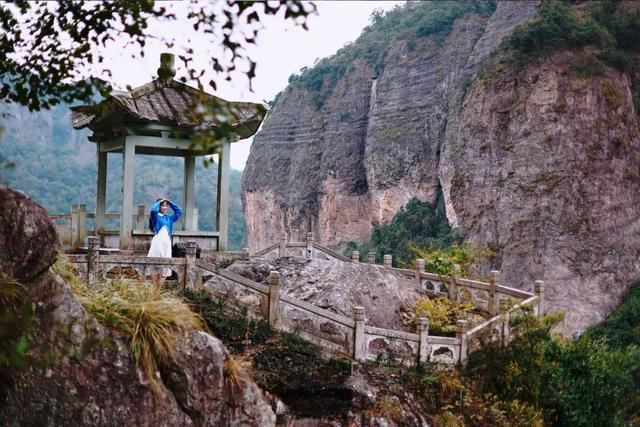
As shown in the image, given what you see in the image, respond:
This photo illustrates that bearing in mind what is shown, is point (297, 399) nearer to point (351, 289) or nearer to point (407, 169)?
point (351, 289)

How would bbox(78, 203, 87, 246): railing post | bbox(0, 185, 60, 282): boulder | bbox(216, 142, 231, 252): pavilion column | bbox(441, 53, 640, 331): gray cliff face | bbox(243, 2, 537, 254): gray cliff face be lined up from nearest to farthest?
bbox(0, 185, 60, 282): boulder → bbox(216, 142, 231, 252): pavilion column → bbox(78, 203, 87, 246): railing post → bbox(441, 53, 640, 331): gray cliff face → bbox(243, 2, 537, 254): gray cliff face

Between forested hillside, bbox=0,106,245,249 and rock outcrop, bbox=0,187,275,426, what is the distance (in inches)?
1785

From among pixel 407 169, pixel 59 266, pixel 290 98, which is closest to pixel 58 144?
pixel 290 98

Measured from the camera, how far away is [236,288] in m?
11.7

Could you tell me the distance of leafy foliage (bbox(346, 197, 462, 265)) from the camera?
139ft

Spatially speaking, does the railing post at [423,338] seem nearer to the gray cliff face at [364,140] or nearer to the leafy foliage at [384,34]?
the gray cliff face at [364,140]

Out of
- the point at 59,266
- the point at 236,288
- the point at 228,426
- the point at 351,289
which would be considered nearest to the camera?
the point at 228,426

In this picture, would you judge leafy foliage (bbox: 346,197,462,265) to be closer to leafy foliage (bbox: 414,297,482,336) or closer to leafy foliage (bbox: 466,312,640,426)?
leafy foliage (bbox: 414,297,482,336)

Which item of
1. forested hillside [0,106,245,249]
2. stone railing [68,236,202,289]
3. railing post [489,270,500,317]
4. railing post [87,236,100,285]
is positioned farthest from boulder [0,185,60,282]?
forested hillside [0,106,245,249]

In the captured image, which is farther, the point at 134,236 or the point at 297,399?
the point at 134,236

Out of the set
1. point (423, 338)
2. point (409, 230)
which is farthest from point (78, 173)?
point (423, 338)

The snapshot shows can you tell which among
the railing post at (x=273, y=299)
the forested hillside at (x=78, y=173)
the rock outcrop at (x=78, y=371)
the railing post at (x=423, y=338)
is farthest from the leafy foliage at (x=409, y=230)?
the rock outcrop at (x=78, y=371)

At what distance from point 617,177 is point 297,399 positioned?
82.5ft

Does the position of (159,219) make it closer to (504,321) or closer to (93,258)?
(93,258)
